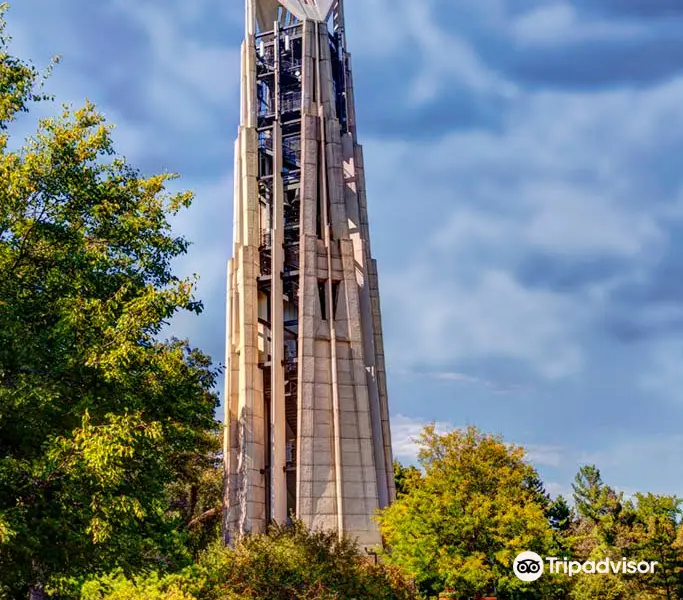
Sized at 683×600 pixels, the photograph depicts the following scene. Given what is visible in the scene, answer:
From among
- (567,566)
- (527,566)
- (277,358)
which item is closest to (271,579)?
(527,566)

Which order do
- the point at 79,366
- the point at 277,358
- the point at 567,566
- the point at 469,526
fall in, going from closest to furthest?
the point at 79,366 → the point at 469,526 → the point at 567,566 → the point at 277,358

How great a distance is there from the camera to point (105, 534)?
17.6m

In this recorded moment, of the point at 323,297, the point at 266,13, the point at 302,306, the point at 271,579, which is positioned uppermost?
the point at 266,13

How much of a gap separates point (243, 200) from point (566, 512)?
31345 millimetres

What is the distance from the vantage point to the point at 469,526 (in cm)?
2861

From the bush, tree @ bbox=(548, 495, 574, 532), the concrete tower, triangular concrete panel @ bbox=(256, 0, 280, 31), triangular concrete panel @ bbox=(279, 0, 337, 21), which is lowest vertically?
the bush

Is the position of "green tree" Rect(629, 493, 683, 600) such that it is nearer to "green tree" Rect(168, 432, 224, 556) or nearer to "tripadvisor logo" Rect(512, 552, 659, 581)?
"tripadvisor logo" Rect(512, 552, 659, 581)

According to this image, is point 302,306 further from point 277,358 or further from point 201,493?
point 201,493

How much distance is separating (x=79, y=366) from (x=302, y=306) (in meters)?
21.5

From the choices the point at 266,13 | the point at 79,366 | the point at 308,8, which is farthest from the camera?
the point at 266,13

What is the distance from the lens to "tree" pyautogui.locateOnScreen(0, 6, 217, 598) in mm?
18312

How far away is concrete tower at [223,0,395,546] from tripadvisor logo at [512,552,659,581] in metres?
9.15

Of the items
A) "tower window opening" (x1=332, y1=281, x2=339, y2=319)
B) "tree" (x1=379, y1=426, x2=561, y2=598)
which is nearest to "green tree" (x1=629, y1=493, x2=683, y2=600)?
"tree" (x1=379, y1=426, x2=561, y2=598)

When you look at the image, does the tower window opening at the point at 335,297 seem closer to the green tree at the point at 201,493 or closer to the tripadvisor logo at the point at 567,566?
the green tree at the point at 201,493
